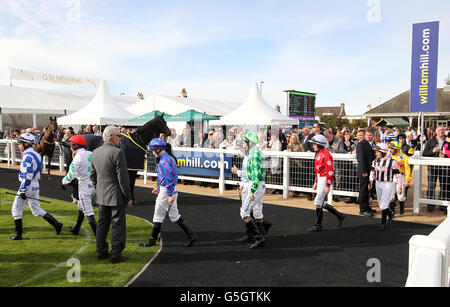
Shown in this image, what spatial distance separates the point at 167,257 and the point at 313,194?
545cm

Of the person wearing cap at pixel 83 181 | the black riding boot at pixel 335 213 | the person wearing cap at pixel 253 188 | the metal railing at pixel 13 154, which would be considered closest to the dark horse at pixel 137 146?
the person wearing cap at pixel 83 181

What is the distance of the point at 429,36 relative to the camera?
11.9 m

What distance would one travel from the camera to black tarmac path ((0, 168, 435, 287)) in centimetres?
420

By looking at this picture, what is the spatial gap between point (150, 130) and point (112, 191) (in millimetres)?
3908

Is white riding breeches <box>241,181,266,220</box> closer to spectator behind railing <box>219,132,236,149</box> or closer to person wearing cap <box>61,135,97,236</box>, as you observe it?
person wearing cap <box>61,135,97,236</box>

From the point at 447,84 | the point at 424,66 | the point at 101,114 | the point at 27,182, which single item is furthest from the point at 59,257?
the point at 447,84

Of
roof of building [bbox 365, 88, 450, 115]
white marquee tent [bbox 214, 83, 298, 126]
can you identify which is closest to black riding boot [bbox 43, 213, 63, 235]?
white marquee tent [bbox 214, 83, 298, 126]

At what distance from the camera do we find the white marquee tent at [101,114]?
642 inches

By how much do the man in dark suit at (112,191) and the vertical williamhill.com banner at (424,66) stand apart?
11174mm

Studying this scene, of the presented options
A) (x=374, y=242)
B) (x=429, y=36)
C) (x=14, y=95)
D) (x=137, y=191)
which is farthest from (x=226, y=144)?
(x=14, y=95)

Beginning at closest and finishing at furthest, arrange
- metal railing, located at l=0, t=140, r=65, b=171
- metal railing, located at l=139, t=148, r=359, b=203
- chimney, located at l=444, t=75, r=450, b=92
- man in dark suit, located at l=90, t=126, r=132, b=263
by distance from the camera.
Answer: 1. man in dark suit, located at l=90, t=126, r=132, b=263
2. metal railing, located at l=139, t=148, r=359, b=203
3. metal railing, located at l=0, t=140, r=65, b=171
4. chimney, located at l=444, t=75, r=450, b=92

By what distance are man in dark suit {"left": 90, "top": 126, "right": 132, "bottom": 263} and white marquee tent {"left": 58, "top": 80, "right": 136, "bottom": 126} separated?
1217cm

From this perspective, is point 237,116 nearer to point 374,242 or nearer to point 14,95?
point 374,242

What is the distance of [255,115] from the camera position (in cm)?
1456
